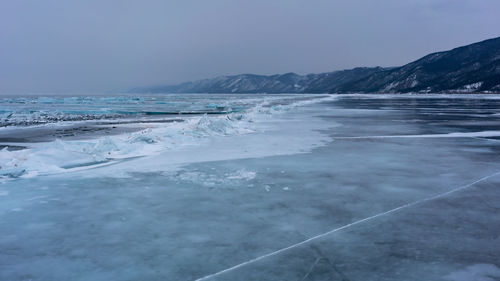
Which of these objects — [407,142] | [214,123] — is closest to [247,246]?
[407,142]

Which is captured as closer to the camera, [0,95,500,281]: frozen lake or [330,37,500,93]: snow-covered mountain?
[0,95,500,281]: frozen lake

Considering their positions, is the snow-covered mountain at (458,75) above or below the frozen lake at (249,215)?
above

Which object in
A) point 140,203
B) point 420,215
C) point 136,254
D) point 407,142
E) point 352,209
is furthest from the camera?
point 407,142

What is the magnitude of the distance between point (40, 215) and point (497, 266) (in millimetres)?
5913

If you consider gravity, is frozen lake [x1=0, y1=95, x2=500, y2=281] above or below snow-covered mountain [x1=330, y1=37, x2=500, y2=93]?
below

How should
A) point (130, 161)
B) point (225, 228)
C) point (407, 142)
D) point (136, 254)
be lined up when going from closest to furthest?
point (136, 254) < point (225, 228) < point (130, 161) < point (407, 142)

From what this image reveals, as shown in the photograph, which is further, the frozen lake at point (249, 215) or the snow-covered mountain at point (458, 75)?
the snow-covered mountain at point (458, 75)

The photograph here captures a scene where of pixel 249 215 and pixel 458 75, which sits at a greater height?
pixel 458 75

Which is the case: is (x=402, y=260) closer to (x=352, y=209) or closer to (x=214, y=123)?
(x=352, y=209)

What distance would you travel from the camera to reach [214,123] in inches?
677

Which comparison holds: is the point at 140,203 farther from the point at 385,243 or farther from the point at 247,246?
the point at 385,243

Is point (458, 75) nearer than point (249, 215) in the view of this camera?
No

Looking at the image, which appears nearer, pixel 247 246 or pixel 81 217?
pixel 247 246

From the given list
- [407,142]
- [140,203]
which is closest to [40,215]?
[140,203]
